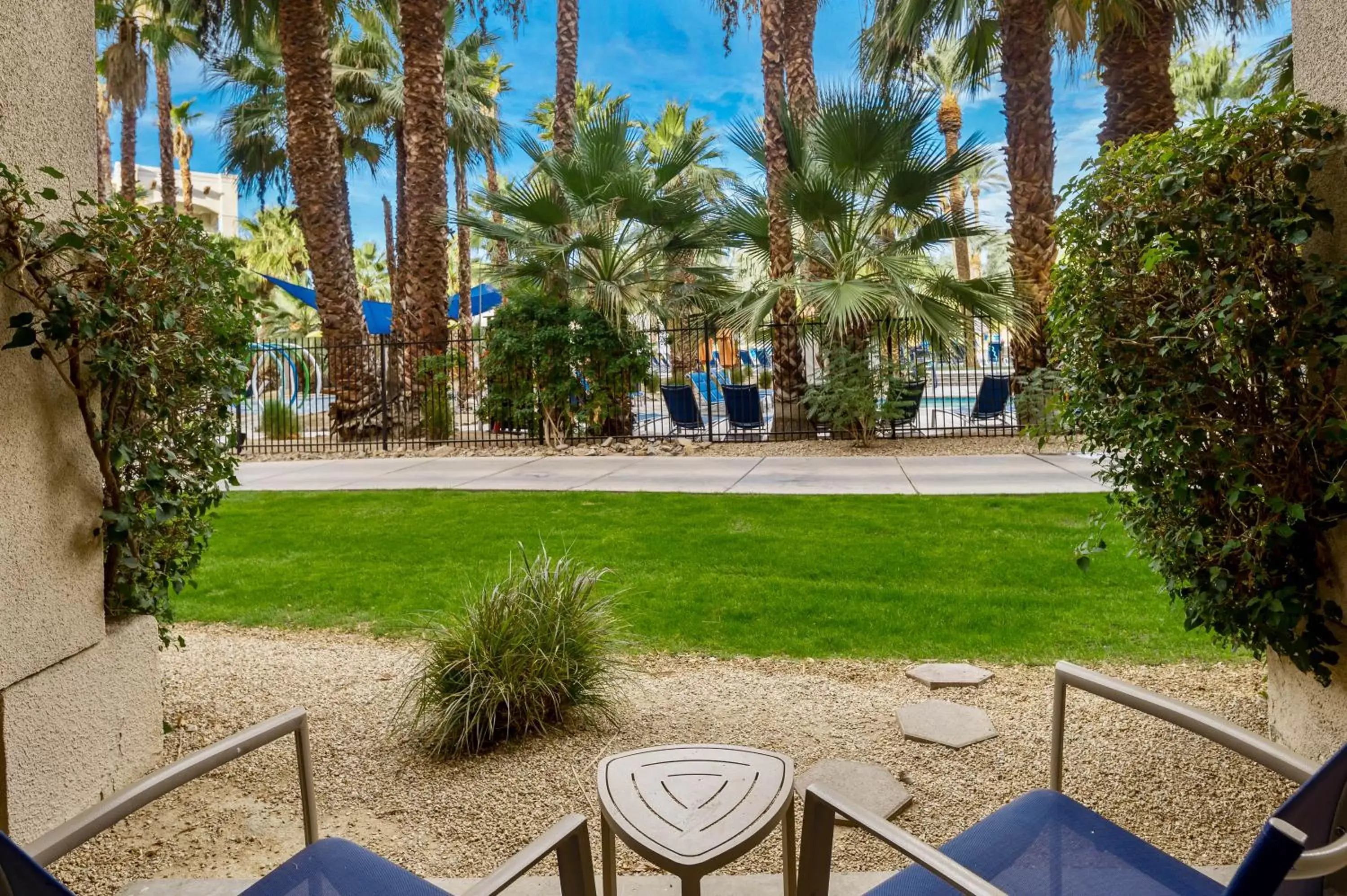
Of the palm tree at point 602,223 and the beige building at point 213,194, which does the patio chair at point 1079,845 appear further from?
the beige building at point 213,194

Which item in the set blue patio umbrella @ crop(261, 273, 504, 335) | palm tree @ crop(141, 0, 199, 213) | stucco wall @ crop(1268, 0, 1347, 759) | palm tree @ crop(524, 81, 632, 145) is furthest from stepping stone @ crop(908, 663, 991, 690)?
palm tree @ crop(524, 81, 632, 145)

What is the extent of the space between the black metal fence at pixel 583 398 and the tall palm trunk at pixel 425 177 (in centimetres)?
27

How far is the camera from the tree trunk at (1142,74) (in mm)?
9992

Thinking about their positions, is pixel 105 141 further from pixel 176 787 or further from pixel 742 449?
pixel 176 787

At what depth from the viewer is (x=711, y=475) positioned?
9492mm

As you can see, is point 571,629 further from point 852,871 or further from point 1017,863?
point 1017,863

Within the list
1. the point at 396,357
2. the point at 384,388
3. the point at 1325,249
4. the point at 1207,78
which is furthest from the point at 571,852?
the point at 1207,78

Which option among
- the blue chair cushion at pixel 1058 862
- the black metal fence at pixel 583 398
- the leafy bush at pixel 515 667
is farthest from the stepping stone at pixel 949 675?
the black metal fence at pixel 583 398

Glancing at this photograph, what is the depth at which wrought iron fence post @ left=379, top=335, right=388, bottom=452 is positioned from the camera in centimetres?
1245

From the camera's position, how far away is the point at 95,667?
2.66m

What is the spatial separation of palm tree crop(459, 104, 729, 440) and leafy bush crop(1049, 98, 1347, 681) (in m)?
9.64

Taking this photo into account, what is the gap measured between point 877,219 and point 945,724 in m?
8.78

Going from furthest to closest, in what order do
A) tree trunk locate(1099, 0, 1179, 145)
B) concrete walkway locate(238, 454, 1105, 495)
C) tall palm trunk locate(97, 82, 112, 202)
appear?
tall palm trunk locate(97, 82, 112, 202), tree trunk locate(1099, 0, 1179, 145), concrete walkway locate(238, 454, 1105, 495)

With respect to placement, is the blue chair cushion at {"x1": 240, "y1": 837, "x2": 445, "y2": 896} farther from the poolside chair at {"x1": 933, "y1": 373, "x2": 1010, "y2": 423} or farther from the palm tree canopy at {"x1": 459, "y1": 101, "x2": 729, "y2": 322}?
the poolside chair at {"x1": 933, "y1": 373, "x2": 1010, "y2": 423}
